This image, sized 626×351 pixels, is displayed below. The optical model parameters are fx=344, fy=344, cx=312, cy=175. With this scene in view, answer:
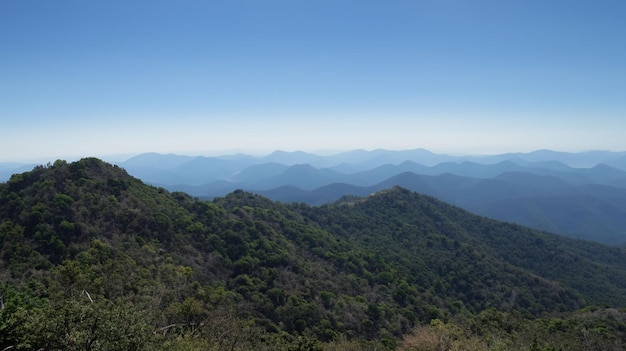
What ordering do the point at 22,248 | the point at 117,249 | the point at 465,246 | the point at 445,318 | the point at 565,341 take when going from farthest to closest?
the point at 465,246 < the point at 445,318 < the point at 117,249 < the point at 22,248 < the point at 565,341

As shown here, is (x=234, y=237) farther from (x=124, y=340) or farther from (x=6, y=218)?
(x=124, y=340)

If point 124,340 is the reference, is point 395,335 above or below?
below

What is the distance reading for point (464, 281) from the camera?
178 feet

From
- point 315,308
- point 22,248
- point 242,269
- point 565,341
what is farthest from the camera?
point 242,269

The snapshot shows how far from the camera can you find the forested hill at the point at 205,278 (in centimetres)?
1512

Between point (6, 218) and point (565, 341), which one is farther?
point (6, 218)

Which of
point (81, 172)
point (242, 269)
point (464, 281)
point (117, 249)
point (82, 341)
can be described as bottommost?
point (464, 281)

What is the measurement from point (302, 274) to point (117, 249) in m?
18.9

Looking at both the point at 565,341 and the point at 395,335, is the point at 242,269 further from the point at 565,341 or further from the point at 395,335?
the point at 565,341

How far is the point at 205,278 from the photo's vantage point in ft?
107

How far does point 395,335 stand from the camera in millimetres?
33750

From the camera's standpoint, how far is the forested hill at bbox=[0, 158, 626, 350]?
15125mm

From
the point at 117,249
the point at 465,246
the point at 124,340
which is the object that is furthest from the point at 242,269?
the point at 465,246

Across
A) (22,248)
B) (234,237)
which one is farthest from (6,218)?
(234,237)
